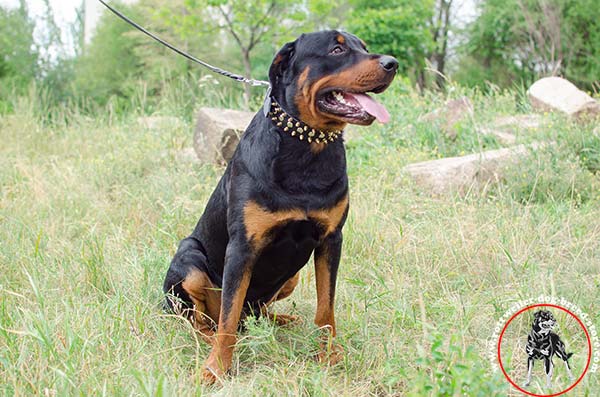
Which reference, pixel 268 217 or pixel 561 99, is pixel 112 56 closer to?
pixel 561 99

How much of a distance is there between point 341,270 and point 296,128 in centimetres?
144

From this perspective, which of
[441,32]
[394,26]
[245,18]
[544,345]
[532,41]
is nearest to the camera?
[544,345]

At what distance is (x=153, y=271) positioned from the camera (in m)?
3.76

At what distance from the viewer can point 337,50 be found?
2.85 m

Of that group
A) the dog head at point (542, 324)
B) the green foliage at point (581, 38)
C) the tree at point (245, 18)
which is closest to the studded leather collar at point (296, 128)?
the dog head at point (542, 324)

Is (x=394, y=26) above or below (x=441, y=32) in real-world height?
below

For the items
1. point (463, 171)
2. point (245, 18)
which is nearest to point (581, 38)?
point (245, 18)

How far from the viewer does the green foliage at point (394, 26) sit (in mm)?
20703

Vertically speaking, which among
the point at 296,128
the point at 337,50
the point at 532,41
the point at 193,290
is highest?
the point at 532,41

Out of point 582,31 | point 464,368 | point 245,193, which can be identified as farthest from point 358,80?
point 582,31

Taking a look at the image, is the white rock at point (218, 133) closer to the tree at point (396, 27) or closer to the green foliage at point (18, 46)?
the green foliage at point (18, 46)

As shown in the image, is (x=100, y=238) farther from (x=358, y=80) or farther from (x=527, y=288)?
(x=527, y=288)

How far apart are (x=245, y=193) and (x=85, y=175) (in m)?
4.16

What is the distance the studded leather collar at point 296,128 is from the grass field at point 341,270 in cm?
88
